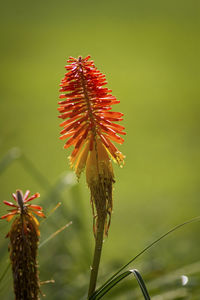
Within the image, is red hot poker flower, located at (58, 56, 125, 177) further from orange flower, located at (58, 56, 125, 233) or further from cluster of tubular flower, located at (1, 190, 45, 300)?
cluster of tubular flower, located at (1, 190, 45, 300)

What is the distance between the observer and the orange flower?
80 centimetres

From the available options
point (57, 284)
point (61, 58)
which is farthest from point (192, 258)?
point (61, 58)

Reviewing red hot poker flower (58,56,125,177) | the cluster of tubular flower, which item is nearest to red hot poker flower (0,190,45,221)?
the cluster of tubular flower

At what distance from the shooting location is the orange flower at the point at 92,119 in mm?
799

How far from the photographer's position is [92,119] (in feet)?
2.65

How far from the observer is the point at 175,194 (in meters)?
3.41

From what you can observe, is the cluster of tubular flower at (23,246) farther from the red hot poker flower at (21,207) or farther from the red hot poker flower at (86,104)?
the red hot poker flower at (86,104)

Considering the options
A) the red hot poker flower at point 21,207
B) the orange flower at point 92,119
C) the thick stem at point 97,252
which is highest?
the orange flower at point 92,119

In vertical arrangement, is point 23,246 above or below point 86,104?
below

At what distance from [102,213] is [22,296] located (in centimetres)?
16

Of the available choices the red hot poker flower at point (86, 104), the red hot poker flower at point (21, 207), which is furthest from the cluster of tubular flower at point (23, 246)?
the red hot poker flower at point (86, 104)

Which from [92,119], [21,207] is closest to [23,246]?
[21,207]

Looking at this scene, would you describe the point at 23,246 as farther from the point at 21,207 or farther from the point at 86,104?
the point at 86,104

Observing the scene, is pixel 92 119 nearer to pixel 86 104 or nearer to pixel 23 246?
pixel 86 104
